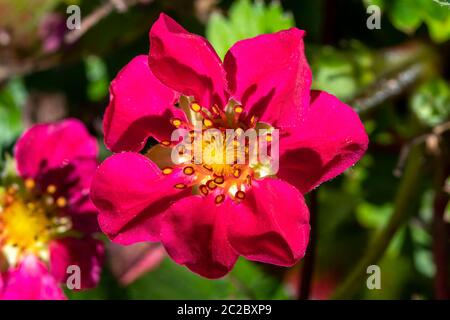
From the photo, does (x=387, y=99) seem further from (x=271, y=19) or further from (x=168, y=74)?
(x=168, y=74)

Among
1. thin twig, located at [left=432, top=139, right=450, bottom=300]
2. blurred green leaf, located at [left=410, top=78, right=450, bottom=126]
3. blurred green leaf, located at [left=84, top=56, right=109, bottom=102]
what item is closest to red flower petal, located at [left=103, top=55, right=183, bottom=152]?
thin twig, located at [left=432, top=139, right=450, bottom=300]

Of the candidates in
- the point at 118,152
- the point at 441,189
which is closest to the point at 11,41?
the point at 118,152

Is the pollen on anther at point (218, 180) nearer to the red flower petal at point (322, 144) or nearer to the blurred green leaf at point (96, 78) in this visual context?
the red flower petal at point (322, 144)

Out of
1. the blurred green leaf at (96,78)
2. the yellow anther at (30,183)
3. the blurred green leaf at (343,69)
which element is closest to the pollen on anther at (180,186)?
the yellow anther at (30,183)

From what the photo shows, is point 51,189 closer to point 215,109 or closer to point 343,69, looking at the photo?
point 215,109
